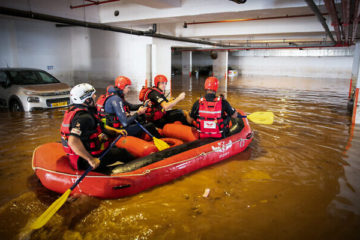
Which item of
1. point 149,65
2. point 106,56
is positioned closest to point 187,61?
point 149,65

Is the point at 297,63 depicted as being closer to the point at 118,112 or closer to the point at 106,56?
the point at 106,56

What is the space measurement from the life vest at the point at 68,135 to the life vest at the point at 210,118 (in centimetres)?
176

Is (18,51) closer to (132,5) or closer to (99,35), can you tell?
(99,35)

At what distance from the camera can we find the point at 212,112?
4.18 m

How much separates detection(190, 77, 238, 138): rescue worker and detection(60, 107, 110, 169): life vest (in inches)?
69.4

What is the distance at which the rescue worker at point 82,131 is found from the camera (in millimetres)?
2740

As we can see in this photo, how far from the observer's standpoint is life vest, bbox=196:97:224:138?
4184 millimetres

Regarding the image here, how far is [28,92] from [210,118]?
6378 mm

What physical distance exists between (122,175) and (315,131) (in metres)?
5.26

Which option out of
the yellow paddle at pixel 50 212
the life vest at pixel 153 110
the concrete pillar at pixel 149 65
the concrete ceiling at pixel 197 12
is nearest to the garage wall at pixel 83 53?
the concrete pillar at pixel 149 65

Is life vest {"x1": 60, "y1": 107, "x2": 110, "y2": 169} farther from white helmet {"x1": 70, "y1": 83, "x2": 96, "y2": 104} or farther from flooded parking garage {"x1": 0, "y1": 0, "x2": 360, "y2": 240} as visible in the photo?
flooded parking garage {"x1": 0, "y1": 0, "x2": 360, "y2": 240}

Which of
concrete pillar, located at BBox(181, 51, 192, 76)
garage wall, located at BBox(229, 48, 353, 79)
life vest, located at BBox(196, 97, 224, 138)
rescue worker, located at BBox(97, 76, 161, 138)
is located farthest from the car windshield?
garage wall, located at BBox(229, 48, 353, 79)

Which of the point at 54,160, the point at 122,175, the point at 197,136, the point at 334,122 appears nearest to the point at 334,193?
the point at 197,136

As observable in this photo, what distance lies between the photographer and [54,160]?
10.7 ft
